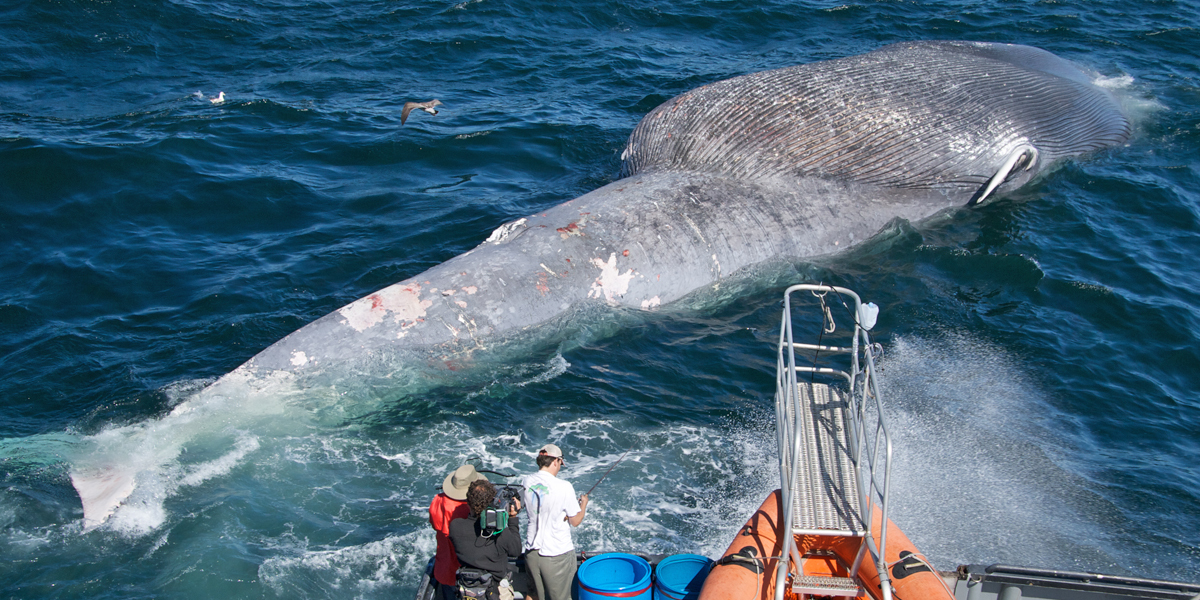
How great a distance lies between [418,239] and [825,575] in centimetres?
767

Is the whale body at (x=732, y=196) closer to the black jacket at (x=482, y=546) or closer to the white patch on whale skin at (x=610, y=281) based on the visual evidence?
the white patch on whale skin at (x=610, y=281)

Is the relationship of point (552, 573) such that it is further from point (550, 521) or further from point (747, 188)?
point (747, 188)

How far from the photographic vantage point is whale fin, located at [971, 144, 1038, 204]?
487 inches

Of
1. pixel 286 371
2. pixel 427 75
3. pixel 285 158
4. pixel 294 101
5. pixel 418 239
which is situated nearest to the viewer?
pixel 286 371

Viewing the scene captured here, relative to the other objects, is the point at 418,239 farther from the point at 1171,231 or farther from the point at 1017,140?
the point at 1171,231

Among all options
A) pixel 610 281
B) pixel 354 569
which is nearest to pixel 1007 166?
A: pixel 610 281

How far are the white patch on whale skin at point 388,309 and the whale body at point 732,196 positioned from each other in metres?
0.02

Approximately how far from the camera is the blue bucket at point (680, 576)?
6262 mm

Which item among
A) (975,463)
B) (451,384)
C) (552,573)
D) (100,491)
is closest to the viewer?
(552,573)

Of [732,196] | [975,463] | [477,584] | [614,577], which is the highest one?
[732,196]

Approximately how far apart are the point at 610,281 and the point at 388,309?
2.46 meters

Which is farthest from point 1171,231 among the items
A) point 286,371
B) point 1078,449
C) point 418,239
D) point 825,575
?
point 286,371

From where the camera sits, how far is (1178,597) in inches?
242

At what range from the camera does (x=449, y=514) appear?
616cm
